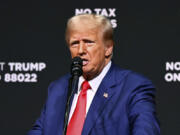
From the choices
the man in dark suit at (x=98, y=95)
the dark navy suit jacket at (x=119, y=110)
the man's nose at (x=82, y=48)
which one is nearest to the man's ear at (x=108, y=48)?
the man in dark suit at (x=98, y=95)

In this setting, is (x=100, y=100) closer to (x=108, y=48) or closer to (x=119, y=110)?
(x=119, y=110)

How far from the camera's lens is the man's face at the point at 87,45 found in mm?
2768

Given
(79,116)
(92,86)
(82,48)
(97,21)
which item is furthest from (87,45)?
(79,116)

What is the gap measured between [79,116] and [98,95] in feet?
0.56

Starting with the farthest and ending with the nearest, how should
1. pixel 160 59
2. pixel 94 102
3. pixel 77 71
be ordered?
pixel 160 59
pixel 94 102
pixel 77 71

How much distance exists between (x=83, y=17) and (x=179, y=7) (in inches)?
57.5

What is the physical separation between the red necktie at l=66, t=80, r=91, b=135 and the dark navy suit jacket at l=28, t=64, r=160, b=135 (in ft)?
0.20

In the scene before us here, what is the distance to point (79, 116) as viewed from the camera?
8.85ft

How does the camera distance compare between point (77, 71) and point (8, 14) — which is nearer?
point (77, 71)

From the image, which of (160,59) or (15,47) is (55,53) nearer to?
(15,47)

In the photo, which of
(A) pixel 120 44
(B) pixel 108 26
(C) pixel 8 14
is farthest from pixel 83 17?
(C) pixel 8 14

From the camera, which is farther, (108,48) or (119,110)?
(108,48)

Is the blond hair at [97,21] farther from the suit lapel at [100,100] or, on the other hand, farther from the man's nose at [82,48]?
the suit lapel at [100,100]

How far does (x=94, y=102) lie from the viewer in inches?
106
